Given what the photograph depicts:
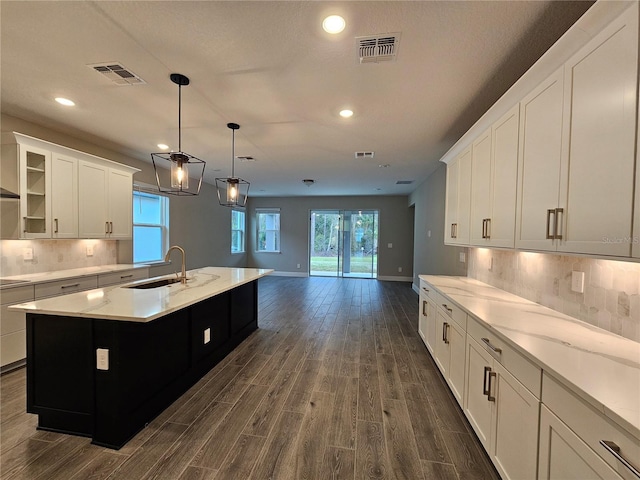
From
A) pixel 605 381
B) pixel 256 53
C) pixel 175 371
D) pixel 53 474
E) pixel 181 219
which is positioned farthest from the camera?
pixel 181 219

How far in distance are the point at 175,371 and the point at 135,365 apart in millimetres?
484

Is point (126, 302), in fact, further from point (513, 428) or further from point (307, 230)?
point (307, 230)

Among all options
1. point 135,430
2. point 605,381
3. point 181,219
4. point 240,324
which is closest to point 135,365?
point 135,430

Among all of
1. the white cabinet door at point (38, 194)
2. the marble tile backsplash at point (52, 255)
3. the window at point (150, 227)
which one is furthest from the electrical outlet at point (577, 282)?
the window at point (150, 227)

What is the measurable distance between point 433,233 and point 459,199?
2.33m

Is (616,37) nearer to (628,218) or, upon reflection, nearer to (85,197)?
(628,218)

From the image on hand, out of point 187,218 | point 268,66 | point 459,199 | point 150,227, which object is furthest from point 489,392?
point 187,218

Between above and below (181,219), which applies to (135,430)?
below

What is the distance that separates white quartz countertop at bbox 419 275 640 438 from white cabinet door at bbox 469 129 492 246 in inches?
25.6

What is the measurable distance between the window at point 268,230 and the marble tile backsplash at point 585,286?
293 inches

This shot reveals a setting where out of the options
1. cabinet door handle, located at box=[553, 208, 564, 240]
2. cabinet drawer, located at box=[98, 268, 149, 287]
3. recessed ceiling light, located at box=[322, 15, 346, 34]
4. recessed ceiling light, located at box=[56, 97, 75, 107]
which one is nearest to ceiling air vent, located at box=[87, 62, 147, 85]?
recessed ceiling light, located at box=[56, 97, 75, 107]

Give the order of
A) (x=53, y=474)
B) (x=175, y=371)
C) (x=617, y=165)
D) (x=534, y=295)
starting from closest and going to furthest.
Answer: (x=617, y=165) < (x=53, y=474) < (x=534, y=295) < (x=175, y=371)

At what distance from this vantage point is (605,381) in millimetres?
1016

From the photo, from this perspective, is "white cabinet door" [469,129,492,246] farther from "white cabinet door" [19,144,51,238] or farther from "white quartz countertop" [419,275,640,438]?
"white cabinet door" [19,144,51,238]
